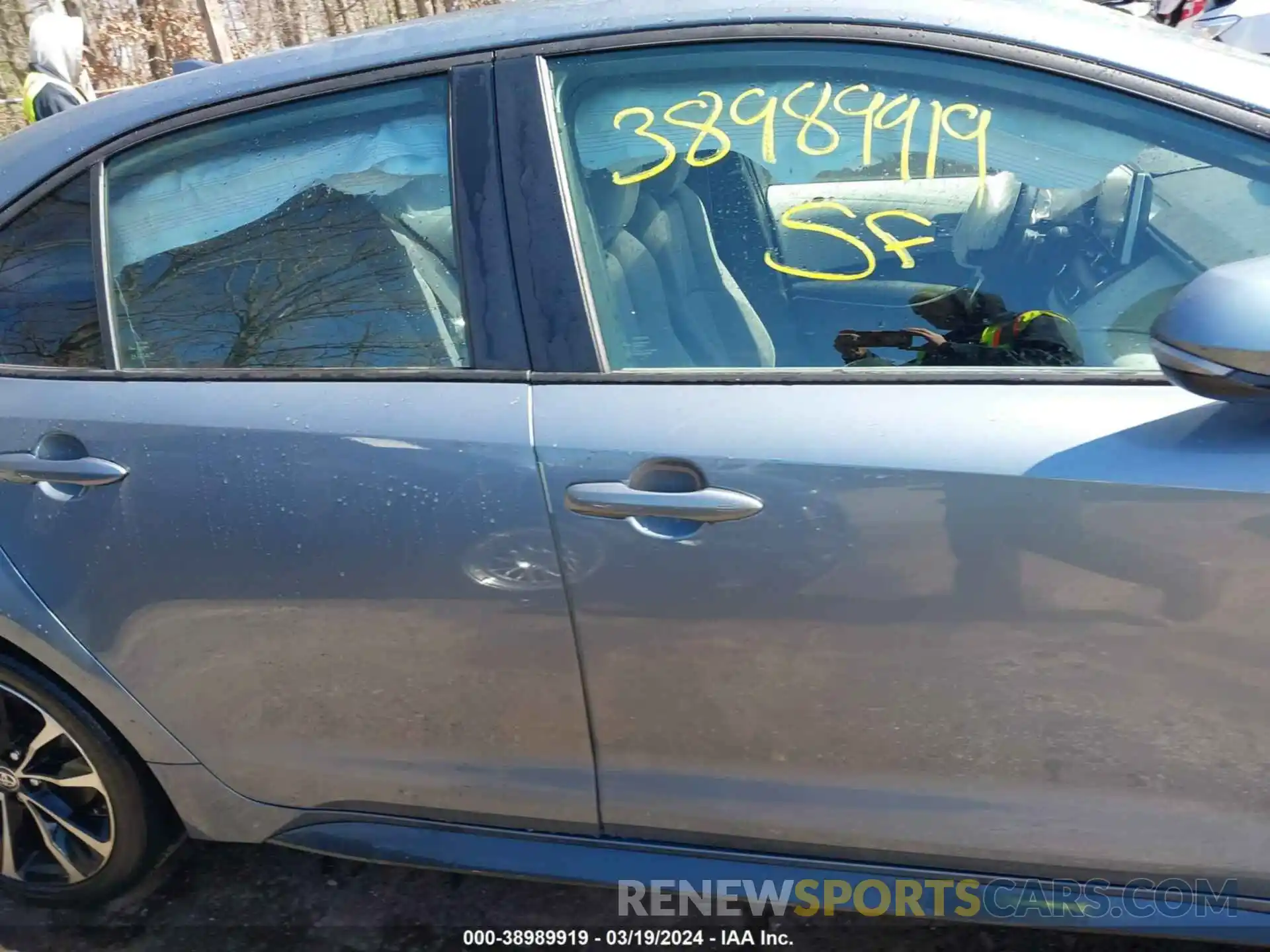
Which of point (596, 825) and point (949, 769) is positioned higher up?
point (949, 769)

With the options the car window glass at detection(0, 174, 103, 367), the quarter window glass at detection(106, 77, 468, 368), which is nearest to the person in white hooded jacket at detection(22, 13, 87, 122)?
the car window glass at detection(0, 174, 103, 367)

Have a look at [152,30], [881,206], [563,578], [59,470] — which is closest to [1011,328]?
[881,206]

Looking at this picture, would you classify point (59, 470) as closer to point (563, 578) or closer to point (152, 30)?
point (563, 578)

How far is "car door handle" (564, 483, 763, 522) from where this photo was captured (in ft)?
5.22

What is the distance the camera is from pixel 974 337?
5.39 feet

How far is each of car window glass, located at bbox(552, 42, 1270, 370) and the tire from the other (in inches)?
51.3

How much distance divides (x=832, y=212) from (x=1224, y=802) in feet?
3.50

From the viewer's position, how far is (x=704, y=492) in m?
1.60

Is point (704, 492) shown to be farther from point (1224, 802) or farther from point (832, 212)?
point (1224, 802)

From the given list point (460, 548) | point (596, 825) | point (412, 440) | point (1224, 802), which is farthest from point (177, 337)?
point (1224, 802)

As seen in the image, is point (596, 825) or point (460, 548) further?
point (596, 825)

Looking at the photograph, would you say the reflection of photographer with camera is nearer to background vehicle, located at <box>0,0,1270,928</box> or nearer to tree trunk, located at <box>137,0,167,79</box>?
background vehicle, located at <box>0,0,1270,928</box>

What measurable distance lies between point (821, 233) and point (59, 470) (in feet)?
4.38

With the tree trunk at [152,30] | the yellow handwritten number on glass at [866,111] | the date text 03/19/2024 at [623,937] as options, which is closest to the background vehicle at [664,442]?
the yellow handwritten number on glass at [866,111]
